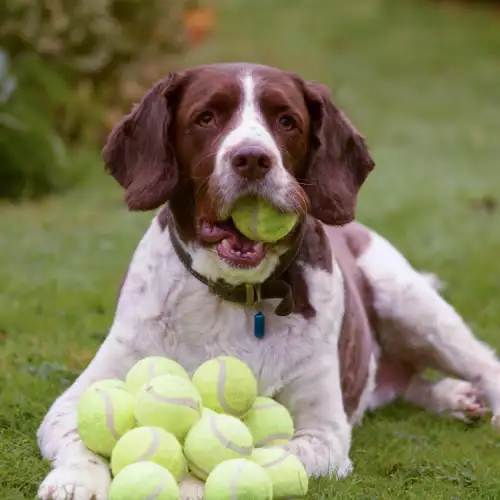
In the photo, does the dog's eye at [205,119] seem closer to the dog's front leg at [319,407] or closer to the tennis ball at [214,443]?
the dog's front leg at [319,407]

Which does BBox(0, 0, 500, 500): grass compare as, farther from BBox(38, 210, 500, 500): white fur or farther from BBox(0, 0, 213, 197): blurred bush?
BBox(0, 0, 213, 197): blurred bush

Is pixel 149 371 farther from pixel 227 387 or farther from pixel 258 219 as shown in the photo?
pixel 258 219

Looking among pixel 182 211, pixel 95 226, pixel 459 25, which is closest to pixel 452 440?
pixel 182 211

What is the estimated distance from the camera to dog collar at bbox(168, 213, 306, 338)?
148 inches

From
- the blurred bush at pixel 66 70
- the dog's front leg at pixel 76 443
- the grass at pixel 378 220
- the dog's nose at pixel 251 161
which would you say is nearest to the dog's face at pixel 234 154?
the dog's nose at pixel 251 161

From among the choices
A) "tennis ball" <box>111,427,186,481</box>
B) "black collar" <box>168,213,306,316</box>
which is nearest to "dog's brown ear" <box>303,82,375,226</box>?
"black collar" <box>168,213,306,316</box>

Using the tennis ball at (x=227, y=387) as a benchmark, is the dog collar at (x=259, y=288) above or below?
above

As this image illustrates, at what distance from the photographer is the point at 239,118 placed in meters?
3.60

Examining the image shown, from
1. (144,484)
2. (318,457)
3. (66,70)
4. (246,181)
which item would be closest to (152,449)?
(144,484)

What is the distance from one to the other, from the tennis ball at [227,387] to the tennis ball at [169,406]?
131 millimetres

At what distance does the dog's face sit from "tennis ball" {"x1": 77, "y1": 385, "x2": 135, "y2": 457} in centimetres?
56

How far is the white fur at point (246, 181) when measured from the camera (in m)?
3.42

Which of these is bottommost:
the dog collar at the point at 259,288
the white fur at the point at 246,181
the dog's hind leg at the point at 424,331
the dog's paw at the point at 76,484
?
the dog's hind leg at the point at 424,331

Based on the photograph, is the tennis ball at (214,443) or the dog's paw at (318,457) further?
the dog's paw at (318,457)
